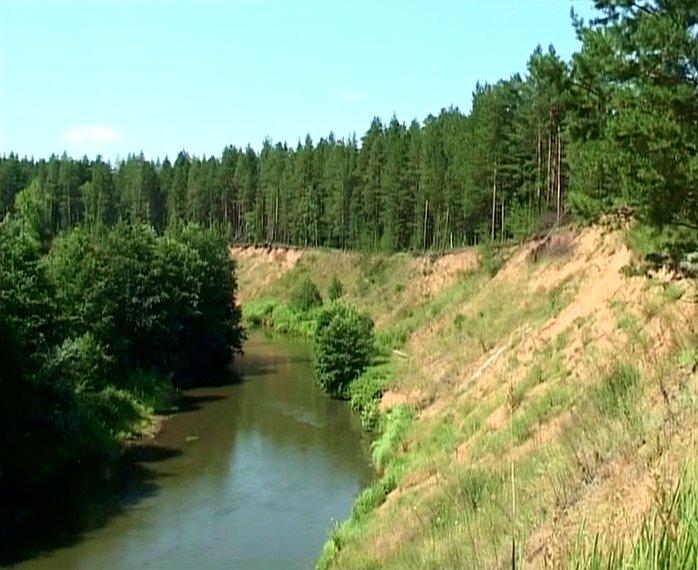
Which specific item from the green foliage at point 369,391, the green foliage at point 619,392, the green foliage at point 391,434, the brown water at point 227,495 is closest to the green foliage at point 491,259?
the green foliage at point 369,391

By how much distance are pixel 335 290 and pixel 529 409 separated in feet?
165

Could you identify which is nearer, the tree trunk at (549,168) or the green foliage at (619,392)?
the green foliage at (619,392)

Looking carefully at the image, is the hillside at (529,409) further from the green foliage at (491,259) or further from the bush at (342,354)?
the bush at (342,354)

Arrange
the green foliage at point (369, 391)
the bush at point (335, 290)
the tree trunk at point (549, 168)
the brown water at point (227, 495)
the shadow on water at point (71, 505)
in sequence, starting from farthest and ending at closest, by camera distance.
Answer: the bush at point (335, 290) < the tree trunk at point (549, 168) < the green foliage at point (369, 391) < the shadow on water at point (71, 505) < the brown water at point (227, 495)

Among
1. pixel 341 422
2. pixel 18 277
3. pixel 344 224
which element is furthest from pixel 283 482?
pixel 344 224

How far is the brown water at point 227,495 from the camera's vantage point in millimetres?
22312

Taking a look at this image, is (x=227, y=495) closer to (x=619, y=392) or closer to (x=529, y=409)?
(x=529, y=409)

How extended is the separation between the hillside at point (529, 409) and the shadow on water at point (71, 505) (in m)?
8.01

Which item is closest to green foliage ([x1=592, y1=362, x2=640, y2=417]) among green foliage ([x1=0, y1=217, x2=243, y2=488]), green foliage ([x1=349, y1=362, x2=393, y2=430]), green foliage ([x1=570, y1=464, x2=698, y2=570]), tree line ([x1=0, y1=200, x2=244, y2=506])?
green foliage ([x1=570, y1=464, x2=698, y2=570])

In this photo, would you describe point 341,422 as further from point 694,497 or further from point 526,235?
point 694,497

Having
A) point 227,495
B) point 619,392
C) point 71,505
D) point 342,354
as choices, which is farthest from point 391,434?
point 619,392

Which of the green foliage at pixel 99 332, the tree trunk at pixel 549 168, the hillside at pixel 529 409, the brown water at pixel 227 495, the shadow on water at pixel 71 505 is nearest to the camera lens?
the hillside at pixel 529 409

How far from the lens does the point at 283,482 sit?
94.4 feet

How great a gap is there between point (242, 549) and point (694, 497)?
19607 millimetres
